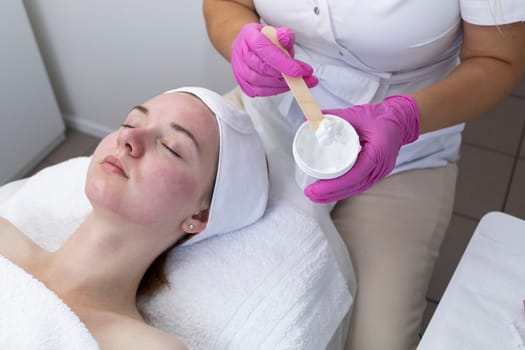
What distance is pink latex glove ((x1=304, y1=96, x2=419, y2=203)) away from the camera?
924 mm

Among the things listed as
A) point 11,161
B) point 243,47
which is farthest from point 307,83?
point 11,161

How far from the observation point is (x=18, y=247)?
1.11 meters

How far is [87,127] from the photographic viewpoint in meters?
2.31

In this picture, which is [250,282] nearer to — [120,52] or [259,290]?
[259,290]

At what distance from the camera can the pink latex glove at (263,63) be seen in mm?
979

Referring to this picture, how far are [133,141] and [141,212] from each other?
0.43 ft

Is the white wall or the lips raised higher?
the lips

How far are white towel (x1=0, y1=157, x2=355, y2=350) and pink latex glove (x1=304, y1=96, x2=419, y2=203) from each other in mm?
227

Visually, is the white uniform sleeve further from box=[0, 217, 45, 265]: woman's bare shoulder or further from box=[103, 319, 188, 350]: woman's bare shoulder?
box=[0, 217, 45, 265]: woman's bare shoulder

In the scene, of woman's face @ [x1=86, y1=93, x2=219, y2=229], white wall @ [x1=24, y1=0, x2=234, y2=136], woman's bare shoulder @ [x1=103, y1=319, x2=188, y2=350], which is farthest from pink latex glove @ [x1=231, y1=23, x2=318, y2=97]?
white wall @ [x1=24, y1=0, x2=234, y2=136]

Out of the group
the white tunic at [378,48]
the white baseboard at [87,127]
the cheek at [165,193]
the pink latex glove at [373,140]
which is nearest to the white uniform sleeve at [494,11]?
the white tunic at [378,48]

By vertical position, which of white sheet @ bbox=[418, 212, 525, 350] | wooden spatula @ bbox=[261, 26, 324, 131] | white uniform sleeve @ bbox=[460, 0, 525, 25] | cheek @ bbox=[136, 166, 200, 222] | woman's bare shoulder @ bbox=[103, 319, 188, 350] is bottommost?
woman's bare shoulder @ bbox=[103, 319, 188, 350]

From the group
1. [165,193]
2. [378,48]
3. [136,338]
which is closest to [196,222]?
[165,193]

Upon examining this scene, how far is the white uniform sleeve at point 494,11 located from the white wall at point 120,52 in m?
0.86
